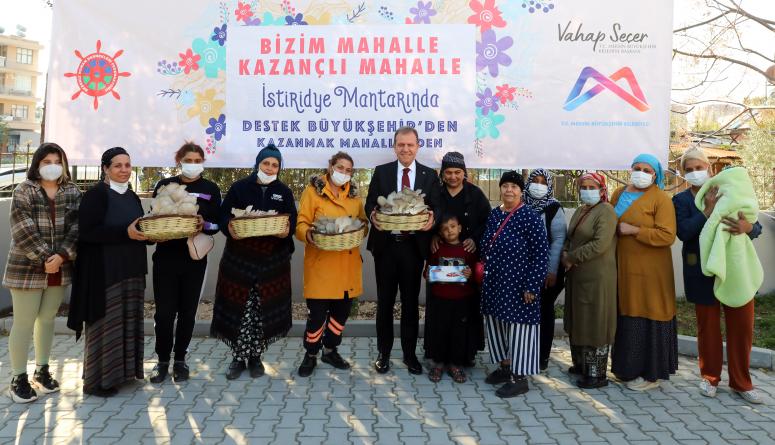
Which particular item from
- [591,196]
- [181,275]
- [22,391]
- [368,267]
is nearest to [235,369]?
[181,275]

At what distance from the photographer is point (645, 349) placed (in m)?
4.37

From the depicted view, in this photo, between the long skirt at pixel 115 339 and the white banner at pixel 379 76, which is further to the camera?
the white banner at pixel 379 76

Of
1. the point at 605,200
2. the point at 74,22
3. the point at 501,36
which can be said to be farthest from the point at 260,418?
the point at 74,22

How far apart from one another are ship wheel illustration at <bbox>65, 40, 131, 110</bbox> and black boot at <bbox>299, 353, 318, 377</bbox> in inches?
127

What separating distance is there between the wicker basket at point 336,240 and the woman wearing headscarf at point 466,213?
2.30 feet

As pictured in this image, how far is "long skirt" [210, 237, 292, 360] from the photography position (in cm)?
445

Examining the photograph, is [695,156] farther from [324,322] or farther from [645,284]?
[324,322]

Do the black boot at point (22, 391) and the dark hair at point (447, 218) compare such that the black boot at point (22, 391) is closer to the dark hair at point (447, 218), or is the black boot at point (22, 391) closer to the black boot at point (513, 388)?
the dark hair at point (447, 218)

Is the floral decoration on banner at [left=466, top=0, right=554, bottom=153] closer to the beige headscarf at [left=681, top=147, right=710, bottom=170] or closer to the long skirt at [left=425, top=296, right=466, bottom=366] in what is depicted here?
the beige headscarf at [left=681, top=147, right=710, bottom=170]

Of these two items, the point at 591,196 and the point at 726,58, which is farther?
the point at 726,58

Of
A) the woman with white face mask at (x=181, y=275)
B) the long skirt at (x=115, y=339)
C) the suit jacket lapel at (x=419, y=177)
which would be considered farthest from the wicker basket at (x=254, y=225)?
the suit jacket lapel at (x=419, y=177)

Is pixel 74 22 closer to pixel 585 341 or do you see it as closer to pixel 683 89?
pixel 585 341

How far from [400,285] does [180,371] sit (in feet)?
6.26

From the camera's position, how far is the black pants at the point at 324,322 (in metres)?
4.70
